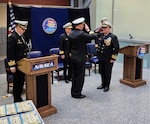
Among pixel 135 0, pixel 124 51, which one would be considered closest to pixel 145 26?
pixel 135 0

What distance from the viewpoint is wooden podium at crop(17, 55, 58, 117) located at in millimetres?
3174

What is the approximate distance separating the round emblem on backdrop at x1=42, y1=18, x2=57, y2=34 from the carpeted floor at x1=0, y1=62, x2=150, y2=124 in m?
1.67

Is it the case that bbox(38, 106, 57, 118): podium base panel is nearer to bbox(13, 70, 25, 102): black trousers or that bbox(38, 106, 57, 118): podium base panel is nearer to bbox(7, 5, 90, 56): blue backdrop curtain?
bbox(13, 70, 25, 102): black trousers

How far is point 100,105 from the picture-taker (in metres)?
3.87

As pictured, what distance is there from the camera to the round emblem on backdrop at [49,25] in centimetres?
597

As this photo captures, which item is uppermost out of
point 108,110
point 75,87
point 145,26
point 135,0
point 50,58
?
point 135,0

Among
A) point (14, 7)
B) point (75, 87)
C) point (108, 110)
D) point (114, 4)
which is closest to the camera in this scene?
point (108, 110)

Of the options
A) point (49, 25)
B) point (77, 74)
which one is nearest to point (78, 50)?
point (77, 74)

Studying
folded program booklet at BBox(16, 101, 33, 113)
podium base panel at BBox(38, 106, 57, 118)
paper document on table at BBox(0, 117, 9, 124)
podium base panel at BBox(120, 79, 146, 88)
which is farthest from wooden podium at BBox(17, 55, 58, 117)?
podium base panel at BBox(120, 79, 146, 88)

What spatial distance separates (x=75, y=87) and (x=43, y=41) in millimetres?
2337

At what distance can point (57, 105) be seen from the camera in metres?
3.89

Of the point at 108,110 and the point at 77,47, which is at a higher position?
the point at 77,47

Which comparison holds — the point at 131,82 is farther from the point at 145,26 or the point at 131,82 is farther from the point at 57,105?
the point at 145,26

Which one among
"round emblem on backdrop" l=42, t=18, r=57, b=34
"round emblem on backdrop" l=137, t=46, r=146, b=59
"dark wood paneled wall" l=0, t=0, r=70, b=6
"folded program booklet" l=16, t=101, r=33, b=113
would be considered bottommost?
"folded program booklet" l=16, t=101, r=33, b=113
